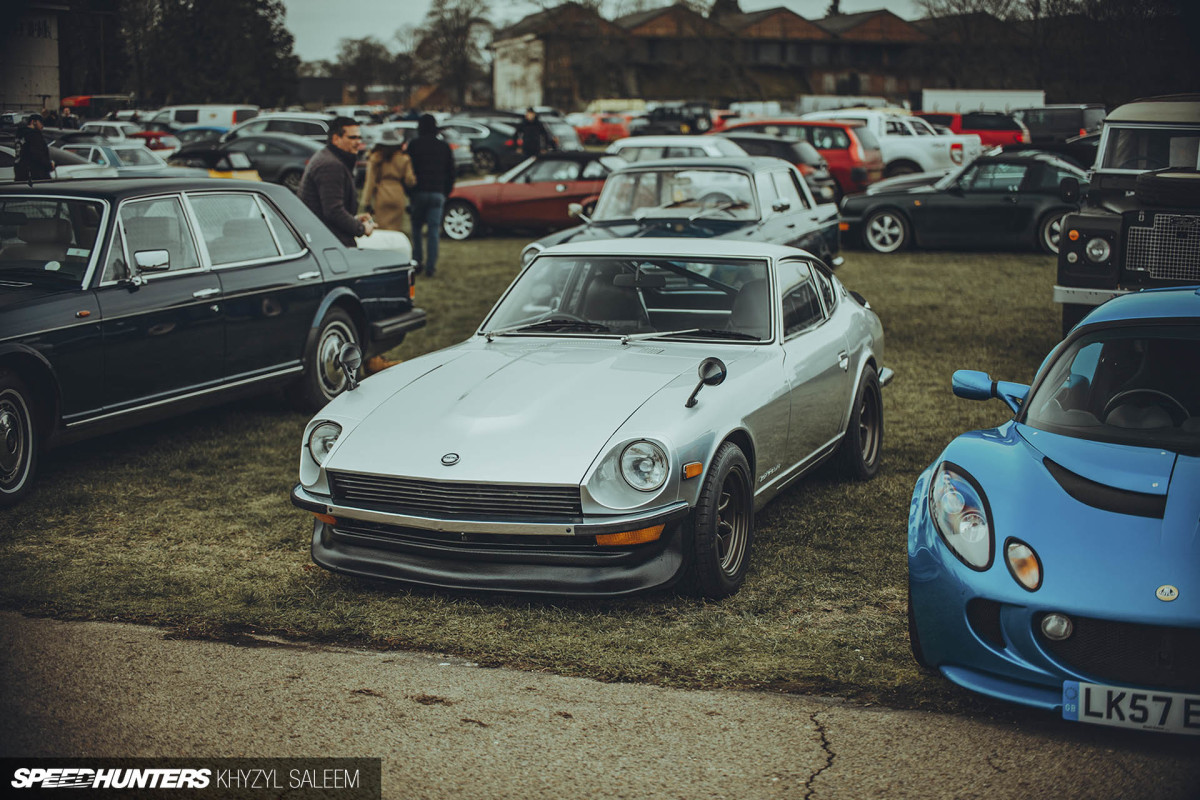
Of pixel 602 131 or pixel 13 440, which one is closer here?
pixel 13 440

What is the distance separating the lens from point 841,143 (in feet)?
68.0

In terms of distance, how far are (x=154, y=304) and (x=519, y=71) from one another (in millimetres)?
96151

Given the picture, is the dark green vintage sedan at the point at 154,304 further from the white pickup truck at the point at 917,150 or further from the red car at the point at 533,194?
the white pickup truck at the point at 917,150

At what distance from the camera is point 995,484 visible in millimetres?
3744

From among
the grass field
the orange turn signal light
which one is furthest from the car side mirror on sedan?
the orange turn signal light

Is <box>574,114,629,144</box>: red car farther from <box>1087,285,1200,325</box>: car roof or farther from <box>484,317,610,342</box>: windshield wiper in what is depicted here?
<box>1087,285,1200,325</box>: car roof

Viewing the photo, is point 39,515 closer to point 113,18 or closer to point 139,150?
point 113,18

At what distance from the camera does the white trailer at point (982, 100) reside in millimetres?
46438

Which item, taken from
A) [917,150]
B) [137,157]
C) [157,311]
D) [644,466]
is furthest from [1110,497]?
[917,150]

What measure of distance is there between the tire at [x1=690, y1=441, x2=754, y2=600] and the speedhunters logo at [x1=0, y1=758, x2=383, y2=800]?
167 centimetres

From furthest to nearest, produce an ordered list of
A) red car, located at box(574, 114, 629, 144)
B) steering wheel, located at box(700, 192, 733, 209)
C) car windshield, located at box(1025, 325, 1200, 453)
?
1. red car, located at box(574, 114, 629, 144)
2. steering wheel, located at box(700, 192, 733, 209)
3. car windshield, located at box(1025, 325, 1200, 453)

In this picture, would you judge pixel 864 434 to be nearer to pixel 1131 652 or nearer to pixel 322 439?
pixel 322 439

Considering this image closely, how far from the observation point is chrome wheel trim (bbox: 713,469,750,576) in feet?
16.0

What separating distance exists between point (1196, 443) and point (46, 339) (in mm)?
5277
